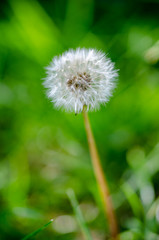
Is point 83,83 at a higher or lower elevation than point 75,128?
lower

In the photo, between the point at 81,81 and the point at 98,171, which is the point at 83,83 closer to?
the point at 81,81

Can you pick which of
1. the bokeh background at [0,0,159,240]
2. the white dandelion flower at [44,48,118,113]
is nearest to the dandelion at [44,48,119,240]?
the white dandelion flower at [44,48,118,113]

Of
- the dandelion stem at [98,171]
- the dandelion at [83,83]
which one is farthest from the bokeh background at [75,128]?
the dandelion at [83,83]

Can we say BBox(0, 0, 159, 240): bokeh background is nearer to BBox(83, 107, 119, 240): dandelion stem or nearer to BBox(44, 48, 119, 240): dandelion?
BBox(83, 107, 119, 240): dandelion stem

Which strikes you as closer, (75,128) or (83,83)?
(83,83)

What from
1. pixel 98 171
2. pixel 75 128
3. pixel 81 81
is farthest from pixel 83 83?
pixel 75 128

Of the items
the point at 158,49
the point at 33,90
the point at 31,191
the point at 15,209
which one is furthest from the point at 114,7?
the point at 15,209

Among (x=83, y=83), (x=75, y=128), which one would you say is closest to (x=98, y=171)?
(x=83, y=83)

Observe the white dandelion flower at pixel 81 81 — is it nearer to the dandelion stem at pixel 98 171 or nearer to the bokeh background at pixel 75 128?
the dandelion stem at pixel 98 171

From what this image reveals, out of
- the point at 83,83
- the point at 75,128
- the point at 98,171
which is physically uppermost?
the point at 75,128
